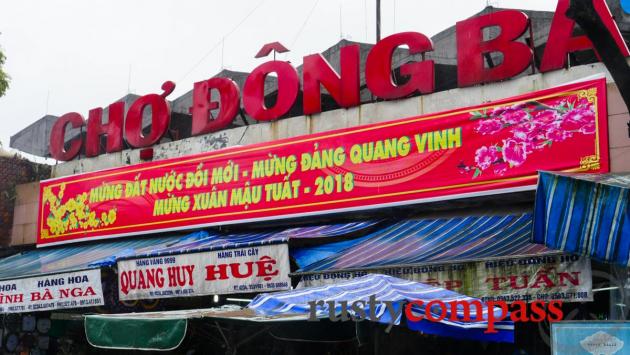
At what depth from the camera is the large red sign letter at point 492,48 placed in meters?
13.1

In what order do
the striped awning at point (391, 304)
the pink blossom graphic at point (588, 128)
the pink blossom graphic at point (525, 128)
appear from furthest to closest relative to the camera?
1. the pink blossom graphic at point (525, 128)
2. the pink blossom graphic at point (588, 128)
3. the striped awning at point (391, 304)

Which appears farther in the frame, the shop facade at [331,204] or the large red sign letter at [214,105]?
the large red sign letter at [214,105]

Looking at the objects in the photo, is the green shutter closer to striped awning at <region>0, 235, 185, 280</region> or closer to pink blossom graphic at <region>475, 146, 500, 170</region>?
striped awning at <region>0, 235, 185, 280</region>

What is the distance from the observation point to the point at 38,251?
758 inches

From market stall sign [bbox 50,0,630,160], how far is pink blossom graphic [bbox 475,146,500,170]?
138cm

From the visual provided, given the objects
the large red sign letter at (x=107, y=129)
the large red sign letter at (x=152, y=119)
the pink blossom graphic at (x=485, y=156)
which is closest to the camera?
the pink blossom graphic at (x=485, y=156)

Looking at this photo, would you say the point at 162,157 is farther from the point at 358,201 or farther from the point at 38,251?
the point at 358,201

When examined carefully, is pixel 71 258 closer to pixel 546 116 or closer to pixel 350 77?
pixel 350 77

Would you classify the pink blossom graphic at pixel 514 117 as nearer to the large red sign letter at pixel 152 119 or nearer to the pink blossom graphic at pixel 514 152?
the pink blossom graphic at pixel 514 152

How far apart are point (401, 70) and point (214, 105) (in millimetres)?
Answer: 4526

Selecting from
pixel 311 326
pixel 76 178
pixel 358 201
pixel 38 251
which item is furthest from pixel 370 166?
pixel 38 251

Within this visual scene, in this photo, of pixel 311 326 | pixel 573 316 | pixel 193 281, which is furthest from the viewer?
pixel 193 281

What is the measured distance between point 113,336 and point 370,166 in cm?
596

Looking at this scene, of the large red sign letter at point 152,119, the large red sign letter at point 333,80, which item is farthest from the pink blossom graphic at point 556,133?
the large red sign letter at point 152,119
